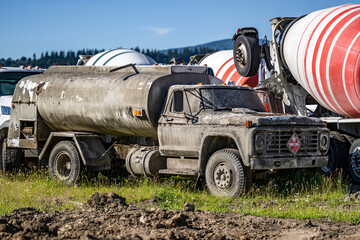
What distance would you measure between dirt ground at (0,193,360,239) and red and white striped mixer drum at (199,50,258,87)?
11.9 metres

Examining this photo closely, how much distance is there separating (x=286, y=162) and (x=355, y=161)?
304 cm

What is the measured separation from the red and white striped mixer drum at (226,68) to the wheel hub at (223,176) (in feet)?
31.6

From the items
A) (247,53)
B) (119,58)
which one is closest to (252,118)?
(247,53)

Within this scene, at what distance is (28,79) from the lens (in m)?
13.7

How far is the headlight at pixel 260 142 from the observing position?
9773mm

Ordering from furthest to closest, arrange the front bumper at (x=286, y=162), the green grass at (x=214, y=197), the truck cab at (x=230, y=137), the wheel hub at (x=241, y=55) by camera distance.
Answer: the wheel hub at (x=241, y=55), the truck cab at (x=230, y=137), the front bumper at (x=286, y=162), the green grass at (x=214, y=197)

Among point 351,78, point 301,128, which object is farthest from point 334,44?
point 301,128

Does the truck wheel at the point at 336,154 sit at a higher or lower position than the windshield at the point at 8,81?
lower

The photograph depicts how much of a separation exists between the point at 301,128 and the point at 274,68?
4357 millimetres

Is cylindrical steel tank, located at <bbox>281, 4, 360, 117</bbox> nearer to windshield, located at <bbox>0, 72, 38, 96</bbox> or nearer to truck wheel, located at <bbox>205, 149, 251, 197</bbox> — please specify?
truck wheel, located at <bbox>205, 149, 251, 197</bbox>

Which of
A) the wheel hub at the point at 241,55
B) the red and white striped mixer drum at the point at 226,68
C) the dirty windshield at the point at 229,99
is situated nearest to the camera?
the dirty windshield at the point at 229,99

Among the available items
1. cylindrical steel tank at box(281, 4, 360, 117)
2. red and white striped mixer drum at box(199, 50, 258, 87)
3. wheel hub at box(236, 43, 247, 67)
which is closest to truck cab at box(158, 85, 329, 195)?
cylindrical steel tank at box(281, 4, 360, 117)

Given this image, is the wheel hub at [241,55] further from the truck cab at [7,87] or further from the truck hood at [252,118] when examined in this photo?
the truck cab at [7,87]

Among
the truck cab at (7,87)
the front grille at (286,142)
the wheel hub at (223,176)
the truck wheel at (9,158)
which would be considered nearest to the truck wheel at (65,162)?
the truck wheel at (9,158)
